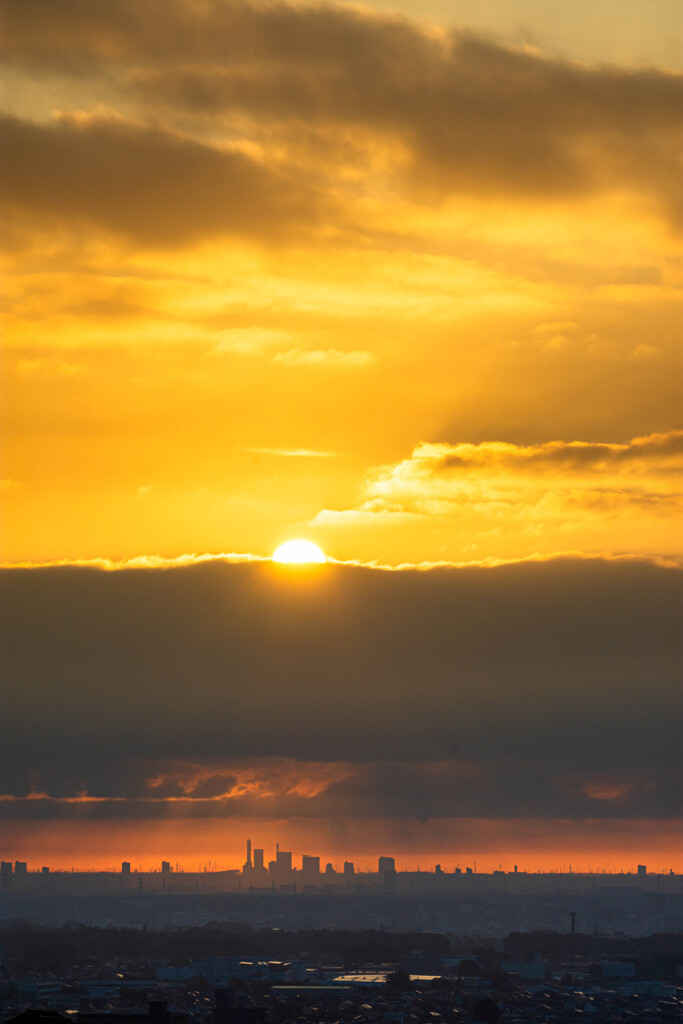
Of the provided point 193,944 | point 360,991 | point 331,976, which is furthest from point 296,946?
point 360,991

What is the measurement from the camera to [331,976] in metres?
107

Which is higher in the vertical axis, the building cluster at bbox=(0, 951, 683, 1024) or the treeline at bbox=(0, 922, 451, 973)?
the treeline at bbox=(0, 922, 451, 973)

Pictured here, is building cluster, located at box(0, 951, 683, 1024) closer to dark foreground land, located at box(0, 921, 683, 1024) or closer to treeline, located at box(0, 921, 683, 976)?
dark foreground land, located at box(0, 921, 683, 1024)

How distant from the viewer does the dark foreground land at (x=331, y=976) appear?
7350 cm

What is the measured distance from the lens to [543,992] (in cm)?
9119

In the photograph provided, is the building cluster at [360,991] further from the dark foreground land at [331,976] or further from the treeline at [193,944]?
the treeline at [193,944]

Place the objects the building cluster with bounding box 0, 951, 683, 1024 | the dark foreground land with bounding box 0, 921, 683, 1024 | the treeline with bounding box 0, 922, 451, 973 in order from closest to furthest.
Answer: the building cluster with bounding box 0, 951, 683, 1024 → the dark foreground land with bounding box 0, 921, 683, 1024 → the treeline with bounding box 0, 922, 451, 973

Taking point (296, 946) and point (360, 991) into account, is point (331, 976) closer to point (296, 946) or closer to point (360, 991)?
point (360, 991)

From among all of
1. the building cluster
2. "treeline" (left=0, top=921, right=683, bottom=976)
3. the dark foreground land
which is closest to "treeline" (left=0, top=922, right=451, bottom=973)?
"treeline" (left=0, top=921, right=683, bottom=976)

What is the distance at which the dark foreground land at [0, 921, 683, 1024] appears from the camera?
73.5 meters

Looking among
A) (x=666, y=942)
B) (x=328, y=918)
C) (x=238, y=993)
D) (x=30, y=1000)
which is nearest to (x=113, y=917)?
(x=328, y=918)

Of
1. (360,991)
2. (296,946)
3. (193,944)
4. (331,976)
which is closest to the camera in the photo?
(360,991)

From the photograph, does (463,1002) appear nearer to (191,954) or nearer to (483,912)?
(191,954)

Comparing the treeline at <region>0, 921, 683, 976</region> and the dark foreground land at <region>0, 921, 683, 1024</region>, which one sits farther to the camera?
the treeline at <region>0, 921, 683, 976</region>
